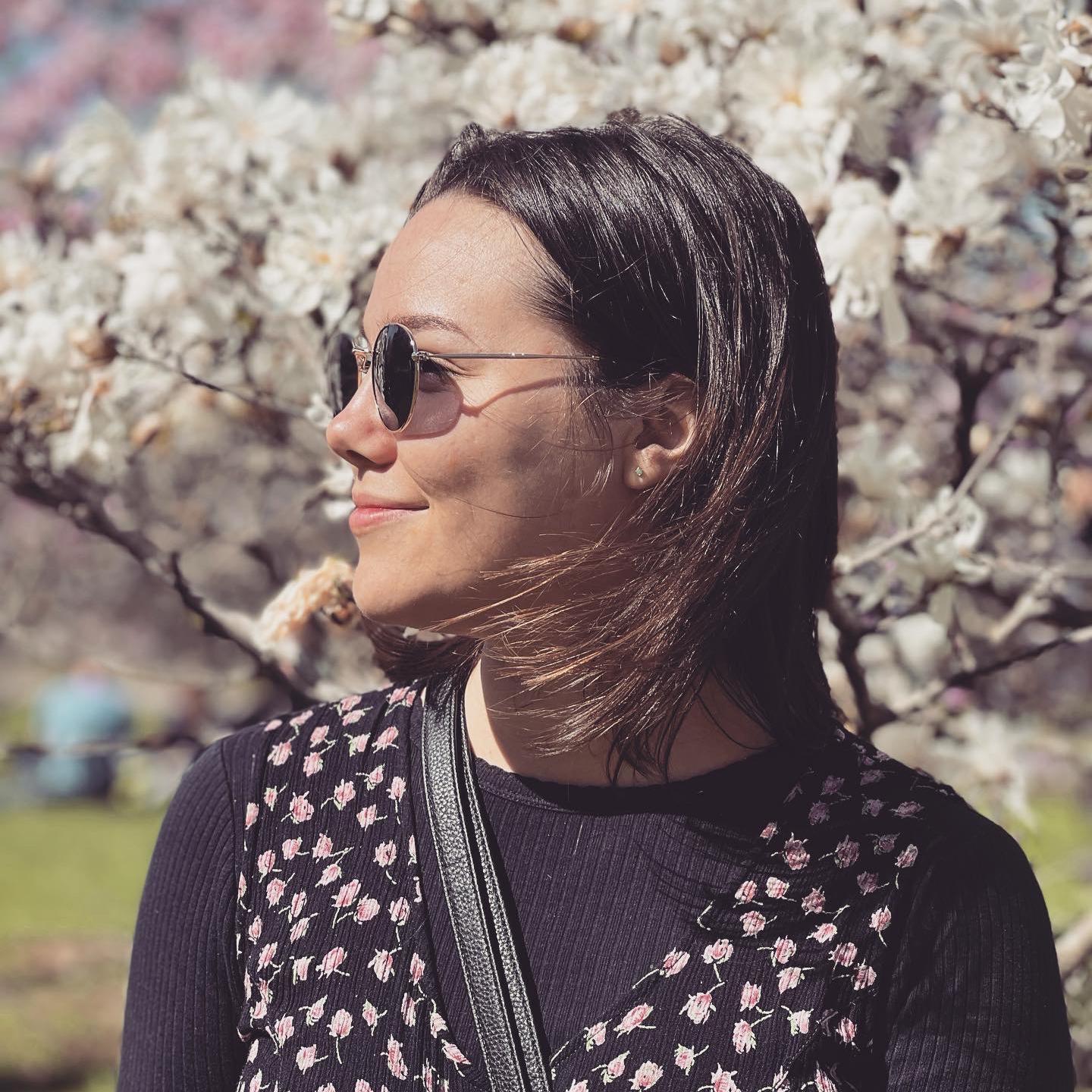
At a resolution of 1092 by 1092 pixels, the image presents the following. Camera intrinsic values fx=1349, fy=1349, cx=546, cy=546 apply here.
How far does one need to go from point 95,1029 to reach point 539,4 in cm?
415

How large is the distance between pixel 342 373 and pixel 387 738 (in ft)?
1.38

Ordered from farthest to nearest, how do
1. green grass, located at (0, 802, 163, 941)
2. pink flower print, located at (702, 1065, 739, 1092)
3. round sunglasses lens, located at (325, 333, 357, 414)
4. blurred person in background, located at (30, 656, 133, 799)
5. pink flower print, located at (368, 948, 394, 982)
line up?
blurred person in background, located at (30, 656, 133, 799), green grass, located at (0, 802, 163, 941), round sunglasses lens, located at (325, 333, 357, 414), pink flower print, located at (368, 948, 394, 982), pink flower print, located at (702, 1065, 739, 1092)

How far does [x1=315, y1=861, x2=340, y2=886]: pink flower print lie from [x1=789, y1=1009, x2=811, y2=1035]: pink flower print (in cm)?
47

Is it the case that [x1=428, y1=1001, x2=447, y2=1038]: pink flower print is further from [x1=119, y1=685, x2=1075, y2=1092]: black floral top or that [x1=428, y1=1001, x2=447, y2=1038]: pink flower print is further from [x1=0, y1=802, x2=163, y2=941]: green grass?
[x1=0, y1=802, x2=163, y2=941]: green grass

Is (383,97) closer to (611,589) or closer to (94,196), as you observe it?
(94,196)

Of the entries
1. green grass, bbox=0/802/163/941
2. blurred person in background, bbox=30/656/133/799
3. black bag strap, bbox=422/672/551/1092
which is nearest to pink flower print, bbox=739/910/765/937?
black bag strap, bbox=422/672/551/1092

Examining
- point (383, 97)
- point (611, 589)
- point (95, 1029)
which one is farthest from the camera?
point (95, 1029)

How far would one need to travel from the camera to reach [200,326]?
86.3 inches

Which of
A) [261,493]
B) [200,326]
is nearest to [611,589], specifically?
[200,326]

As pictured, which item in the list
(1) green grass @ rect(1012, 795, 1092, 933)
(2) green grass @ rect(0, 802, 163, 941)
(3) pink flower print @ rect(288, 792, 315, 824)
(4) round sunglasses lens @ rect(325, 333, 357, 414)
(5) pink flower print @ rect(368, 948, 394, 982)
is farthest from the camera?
(2) green grass @ rect(0, 802, 163, 941)

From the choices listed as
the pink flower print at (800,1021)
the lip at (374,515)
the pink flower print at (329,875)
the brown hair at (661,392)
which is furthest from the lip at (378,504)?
the pink flower print at (800,1021)

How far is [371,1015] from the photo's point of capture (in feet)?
4.26

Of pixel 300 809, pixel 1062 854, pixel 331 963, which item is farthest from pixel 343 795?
pixel 1062 854

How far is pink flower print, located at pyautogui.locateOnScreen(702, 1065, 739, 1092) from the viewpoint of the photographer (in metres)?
1.21
